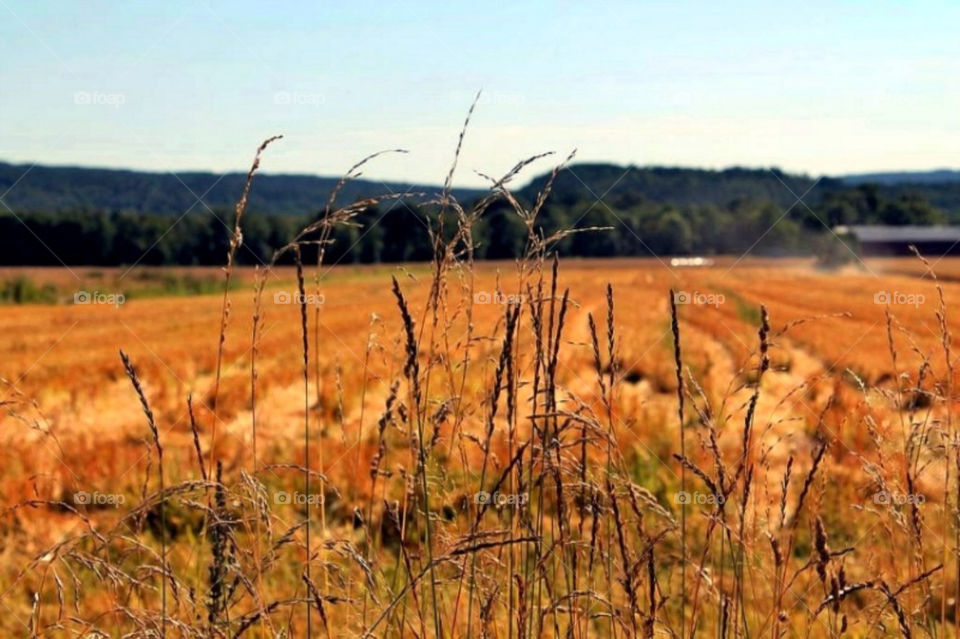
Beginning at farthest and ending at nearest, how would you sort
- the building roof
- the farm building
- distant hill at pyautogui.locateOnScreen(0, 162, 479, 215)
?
the farm building
the building roof
distant hill at pyautogui.locateOnScreen(0, 162, 479, 215)

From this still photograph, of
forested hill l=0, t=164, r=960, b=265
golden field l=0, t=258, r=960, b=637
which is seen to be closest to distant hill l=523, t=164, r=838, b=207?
forested hill l=0, t=164, r=960, b=265

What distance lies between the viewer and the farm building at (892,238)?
79062mm

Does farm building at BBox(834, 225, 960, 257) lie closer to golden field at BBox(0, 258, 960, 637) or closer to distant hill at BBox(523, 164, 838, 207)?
distant hill at BBox(523, 164, 838, 207)

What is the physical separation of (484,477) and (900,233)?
86132 millimetres

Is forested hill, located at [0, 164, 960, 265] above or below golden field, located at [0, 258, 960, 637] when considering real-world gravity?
above

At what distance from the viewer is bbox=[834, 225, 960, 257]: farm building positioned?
79062mm

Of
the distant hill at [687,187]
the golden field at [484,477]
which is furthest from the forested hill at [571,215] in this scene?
the golden field at [484,477]

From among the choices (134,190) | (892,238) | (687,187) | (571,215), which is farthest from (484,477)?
(892,238)

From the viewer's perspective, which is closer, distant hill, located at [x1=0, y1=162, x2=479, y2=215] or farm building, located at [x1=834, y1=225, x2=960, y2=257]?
distant hill, located at [x1=0, y1=162, x2=479, y2=215]

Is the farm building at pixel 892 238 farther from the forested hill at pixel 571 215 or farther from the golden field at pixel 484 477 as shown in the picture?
the golden field at pixel 484 477

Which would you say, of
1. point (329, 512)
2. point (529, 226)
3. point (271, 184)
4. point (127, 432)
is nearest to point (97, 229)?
point (271, 184)

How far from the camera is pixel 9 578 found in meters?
5.30

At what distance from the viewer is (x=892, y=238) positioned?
85562mm

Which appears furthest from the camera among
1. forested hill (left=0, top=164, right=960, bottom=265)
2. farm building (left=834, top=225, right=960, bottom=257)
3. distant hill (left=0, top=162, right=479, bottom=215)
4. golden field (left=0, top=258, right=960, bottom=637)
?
farm building (left=834, top=225, right=960, bottom=257)
